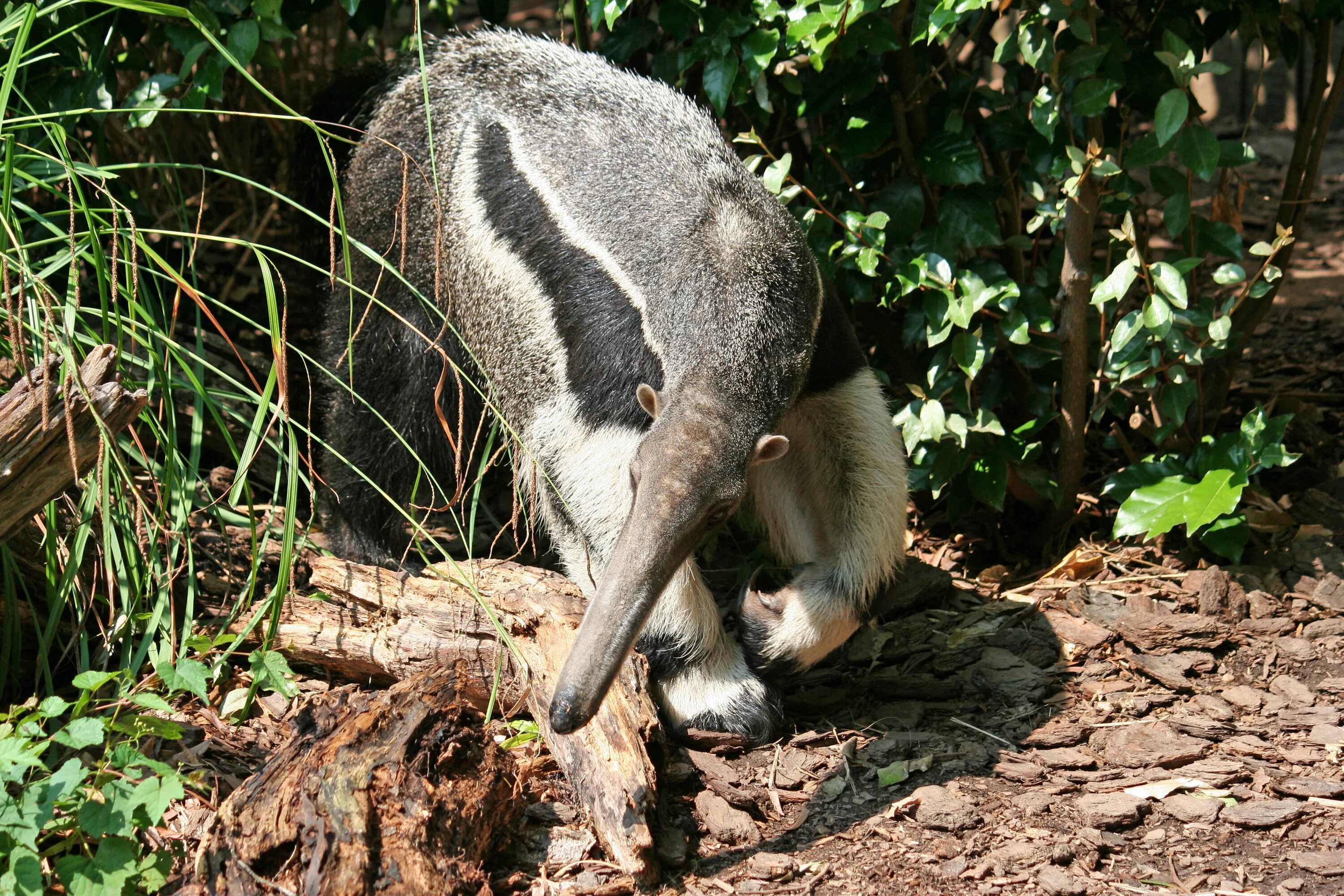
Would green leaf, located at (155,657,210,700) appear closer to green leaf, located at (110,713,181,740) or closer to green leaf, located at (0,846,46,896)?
green leaf, located at (110,713,181,740)

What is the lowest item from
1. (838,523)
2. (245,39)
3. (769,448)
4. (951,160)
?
(838,523)

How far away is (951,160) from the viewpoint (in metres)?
4.84

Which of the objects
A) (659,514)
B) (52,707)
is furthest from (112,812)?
(659,514)

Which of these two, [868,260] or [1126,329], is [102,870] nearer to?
[868,260]

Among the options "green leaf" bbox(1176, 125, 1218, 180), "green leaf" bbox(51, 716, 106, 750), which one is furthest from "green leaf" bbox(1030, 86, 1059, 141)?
"green leaf" bbox(51, 716, 106, 750)

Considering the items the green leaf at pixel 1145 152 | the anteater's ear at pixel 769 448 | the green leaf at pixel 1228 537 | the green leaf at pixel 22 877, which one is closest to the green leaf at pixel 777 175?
the green leaf at pixel 1145 152

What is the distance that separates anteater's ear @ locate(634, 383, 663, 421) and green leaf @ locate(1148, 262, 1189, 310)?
2084mm

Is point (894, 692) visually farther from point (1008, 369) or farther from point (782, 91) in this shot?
point (782, 91)

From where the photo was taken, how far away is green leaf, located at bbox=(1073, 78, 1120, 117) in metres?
4.21

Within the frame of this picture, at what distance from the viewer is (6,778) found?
116 inches

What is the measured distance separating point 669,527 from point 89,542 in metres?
2.34

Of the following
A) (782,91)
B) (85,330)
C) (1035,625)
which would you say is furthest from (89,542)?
(1035,625)

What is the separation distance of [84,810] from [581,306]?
220 cm

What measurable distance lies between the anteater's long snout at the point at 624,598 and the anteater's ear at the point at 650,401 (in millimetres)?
281
